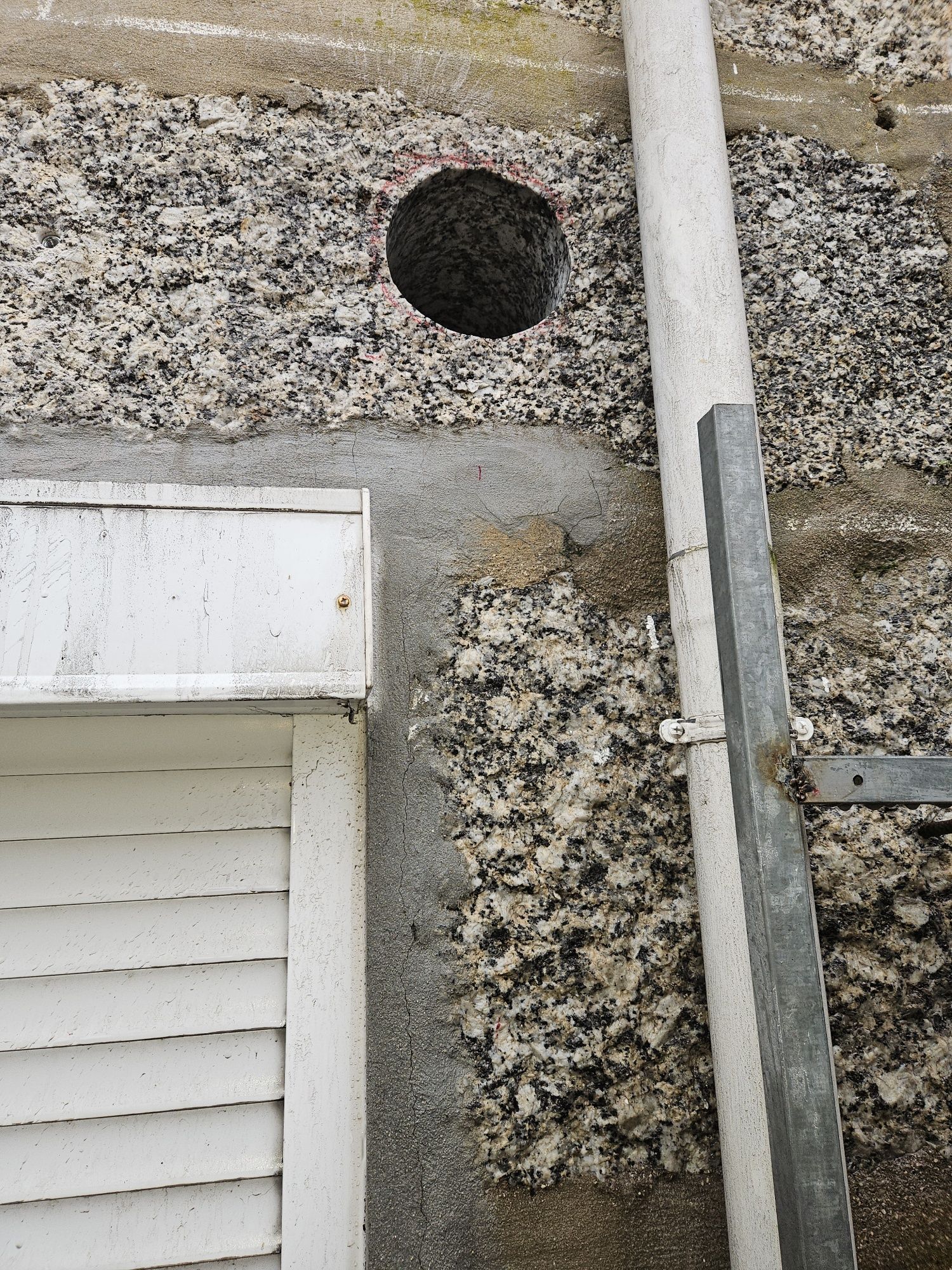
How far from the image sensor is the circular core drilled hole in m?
1.89

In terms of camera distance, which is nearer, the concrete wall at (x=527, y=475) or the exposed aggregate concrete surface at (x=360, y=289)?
the concrete wall at (x=527, y=475)

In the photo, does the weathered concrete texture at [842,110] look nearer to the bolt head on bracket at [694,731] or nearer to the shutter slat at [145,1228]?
the bolt head on bracket at [694,731]

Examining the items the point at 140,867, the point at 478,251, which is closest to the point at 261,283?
the point at 478,251

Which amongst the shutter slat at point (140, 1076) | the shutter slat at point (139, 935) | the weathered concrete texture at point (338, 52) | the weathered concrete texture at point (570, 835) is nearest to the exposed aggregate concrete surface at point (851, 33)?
the weathered concrete texture at point (338, 52)

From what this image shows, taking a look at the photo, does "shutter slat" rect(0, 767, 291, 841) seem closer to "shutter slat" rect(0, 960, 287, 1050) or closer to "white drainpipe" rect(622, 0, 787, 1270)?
"shutter slat" rect(0, 960, 287, 1050)

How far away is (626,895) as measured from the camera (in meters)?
1.53

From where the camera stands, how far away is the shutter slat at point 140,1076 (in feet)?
4.32

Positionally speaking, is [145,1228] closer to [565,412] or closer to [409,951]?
[409,951]

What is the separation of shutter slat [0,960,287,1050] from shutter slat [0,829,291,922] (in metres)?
0.13

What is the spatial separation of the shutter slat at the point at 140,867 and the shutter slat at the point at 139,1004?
0.41 feet

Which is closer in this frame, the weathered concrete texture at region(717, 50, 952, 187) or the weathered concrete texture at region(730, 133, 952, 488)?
the weathered concrete texture at region(730, 133, 952, 488)

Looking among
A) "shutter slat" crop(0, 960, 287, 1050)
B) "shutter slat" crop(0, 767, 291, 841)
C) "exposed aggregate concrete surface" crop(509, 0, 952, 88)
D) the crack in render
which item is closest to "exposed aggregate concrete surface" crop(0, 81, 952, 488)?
"exposed aggregate concrete surface" crop(509, 0, 952, 88)

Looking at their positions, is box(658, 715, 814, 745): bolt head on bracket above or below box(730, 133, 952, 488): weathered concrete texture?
below

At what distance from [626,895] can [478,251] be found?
1.55 m
